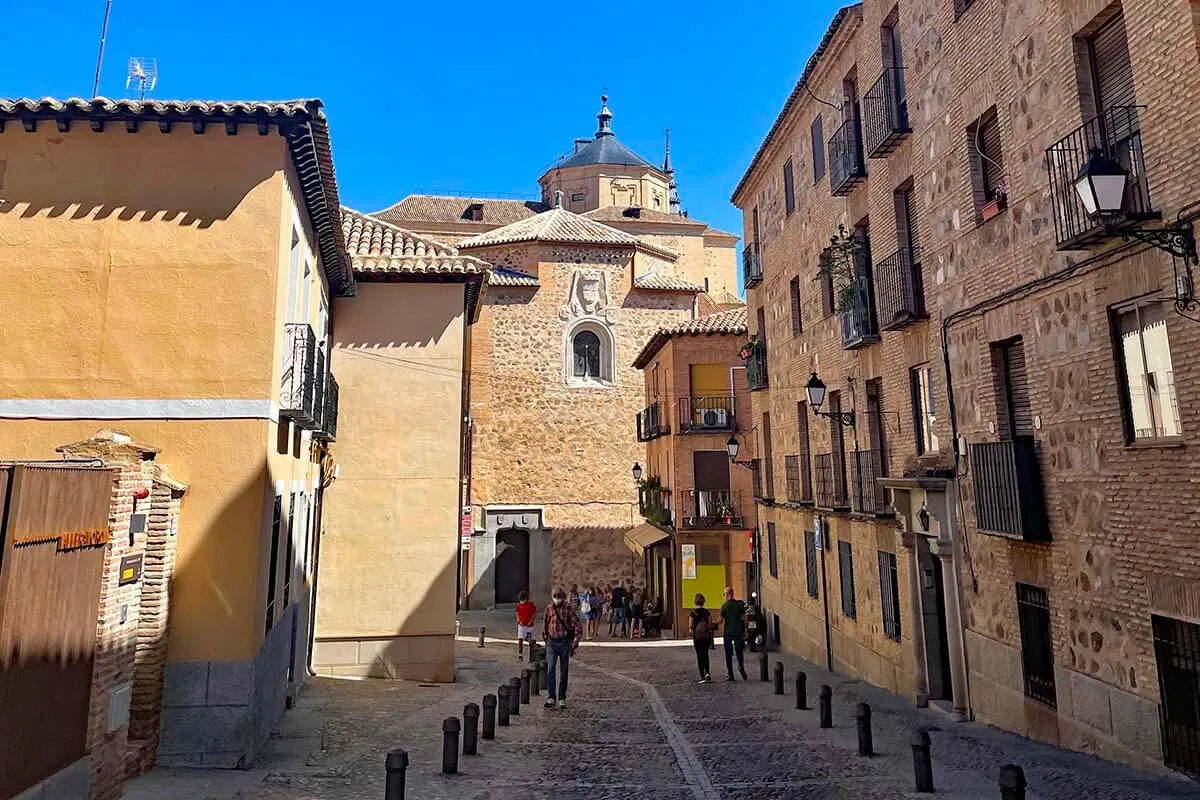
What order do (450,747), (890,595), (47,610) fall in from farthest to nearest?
(890,595), (450,747), (47,610)

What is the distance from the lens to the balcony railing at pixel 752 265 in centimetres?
1959

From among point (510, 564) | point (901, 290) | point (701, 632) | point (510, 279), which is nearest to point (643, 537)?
point (510, 564)

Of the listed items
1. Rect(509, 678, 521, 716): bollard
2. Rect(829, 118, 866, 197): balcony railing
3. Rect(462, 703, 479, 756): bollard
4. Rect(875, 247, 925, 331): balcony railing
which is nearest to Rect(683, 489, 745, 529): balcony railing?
Rect(829, 118, 866, 197): balcony railing

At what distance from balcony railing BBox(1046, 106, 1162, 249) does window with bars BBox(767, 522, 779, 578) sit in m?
12.3

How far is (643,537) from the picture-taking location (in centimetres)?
2498

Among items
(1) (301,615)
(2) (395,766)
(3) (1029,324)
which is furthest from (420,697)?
(3) (1029,324)

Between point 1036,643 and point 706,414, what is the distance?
1434 centimetres

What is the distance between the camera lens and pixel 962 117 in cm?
977

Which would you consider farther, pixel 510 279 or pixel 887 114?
pixel 510 279

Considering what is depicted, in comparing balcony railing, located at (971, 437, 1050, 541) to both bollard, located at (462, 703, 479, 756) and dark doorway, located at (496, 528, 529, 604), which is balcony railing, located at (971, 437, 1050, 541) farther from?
dark doorway, located at (496, 528, 529, 604)

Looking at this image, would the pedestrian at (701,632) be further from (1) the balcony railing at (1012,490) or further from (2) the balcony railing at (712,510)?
(2) the balcony railing at (712,510)

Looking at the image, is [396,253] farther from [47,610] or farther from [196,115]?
[47,610]

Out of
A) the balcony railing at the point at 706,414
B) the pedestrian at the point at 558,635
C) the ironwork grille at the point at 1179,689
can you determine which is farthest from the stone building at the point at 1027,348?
the balcony railing at the point at 706,414

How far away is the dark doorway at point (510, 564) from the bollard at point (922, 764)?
2343 cm
